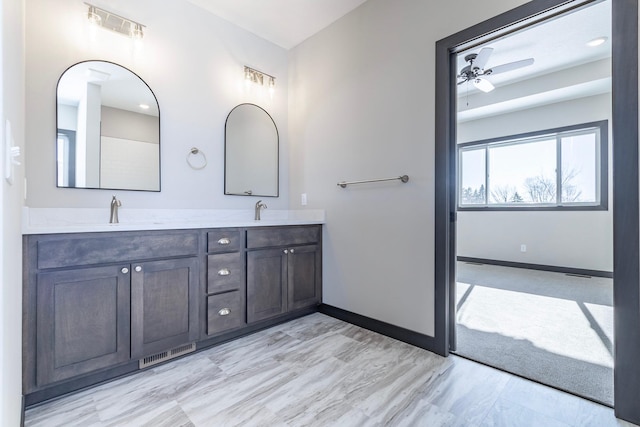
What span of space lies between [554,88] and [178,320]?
5290mm

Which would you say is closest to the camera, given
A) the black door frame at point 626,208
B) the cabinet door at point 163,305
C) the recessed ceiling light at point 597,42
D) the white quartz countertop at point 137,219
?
the black door frame at point 626,208

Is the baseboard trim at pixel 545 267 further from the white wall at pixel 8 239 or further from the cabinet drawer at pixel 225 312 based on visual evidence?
the white wall at pixel 8 239

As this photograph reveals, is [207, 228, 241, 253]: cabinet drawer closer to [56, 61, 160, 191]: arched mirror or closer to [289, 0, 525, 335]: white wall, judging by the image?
[56, 61, 160, 191]: arched mirror

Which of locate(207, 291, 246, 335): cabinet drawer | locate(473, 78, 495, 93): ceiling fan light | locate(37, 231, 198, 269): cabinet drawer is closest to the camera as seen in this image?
locate(37, 231, 198, 269): cabinet drawer

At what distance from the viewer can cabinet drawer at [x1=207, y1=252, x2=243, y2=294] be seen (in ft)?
6.77

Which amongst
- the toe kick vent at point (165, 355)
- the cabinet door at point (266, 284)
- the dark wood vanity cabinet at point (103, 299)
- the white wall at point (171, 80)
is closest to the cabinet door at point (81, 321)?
the dark wood vanity cabinet at point (103, 299)

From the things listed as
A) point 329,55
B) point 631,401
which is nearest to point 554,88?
point 329,55

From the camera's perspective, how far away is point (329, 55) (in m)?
2.79

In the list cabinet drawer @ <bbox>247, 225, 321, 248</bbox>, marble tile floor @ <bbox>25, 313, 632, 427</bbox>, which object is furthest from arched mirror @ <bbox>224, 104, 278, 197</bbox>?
marble tile floor @ <bbox>25, 313, 632, 427</bbox>

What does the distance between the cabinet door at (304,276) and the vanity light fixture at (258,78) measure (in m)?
1.68

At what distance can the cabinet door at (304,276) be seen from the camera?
2584 mm

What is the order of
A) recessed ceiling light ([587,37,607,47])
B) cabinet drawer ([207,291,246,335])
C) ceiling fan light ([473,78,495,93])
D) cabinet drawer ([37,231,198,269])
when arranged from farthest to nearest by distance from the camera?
ceiling fan light ([473,78,495,93])
recessed ceiling light ([587,37,607,47])
cabinet drawer ([207,291,246,335])
cabinet drawer ([37,231,198,269])

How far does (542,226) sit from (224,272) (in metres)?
4.97

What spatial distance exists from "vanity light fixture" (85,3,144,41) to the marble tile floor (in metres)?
2.32
